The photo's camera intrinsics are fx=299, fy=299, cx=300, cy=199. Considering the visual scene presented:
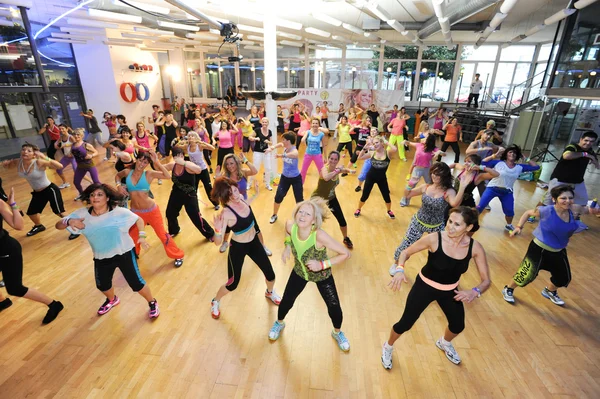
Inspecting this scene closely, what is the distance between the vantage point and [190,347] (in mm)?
2736

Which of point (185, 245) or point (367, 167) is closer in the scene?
point (185, 245)

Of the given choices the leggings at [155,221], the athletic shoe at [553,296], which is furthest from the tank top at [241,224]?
the athletic shoe at [553,296]

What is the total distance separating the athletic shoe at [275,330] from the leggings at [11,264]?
7.70 feet

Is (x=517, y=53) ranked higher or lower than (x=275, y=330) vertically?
higher

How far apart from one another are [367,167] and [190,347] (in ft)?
11.7

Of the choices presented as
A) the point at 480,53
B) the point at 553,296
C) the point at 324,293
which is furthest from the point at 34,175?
the point at 480,53

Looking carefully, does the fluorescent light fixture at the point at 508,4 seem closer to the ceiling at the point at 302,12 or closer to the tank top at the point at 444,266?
the ceiling at the point at 302,12

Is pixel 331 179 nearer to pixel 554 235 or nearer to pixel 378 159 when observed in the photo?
pixel 378 159

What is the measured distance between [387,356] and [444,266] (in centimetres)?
101

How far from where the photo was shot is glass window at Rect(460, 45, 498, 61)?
1418 cm

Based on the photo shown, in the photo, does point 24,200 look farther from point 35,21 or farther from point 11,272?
point 35,21

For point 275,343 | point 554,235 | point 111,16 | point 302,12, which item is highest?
point 302,12

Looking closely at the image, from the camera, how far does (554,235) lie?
2.88m

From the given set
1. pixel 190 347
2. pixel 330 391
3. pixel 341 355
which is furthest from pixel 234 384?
pixel 341 355
